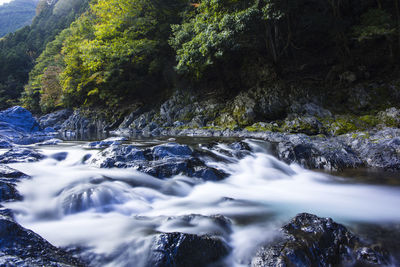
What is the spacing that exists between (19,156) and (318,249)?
6.16 m

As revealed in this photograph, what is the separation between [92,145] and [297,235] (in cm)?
653

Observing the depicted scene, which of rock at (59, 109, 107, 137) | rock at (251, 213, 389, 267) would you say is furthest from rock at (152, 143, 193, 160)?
rock at (59, 109, 107, 137)

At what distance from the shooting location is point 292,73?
1134cm

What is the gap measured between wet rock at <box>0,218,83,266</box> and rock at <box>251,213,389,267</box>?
167 centimetres

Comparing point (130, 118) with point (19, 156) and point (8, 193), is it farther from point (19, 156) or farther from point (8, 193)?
point (8, 193)

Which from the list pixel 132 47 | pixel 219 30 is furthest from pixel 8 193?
pixel 132 47

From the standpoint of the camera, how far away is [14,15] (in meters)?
84.8

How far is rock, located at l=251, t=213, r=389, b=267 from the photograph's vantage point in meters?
2.01

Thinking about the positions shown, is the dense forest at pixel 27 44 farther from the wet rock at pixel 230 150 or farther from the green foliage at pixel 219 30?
the wet rock at pixel 230 150

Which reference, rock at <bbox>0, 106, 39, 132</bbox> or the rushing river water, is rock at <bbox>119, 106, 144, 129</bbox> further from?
the rushing river water

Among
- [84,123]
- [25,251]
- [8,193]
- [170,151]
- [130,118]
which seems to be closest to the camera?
[25,251]

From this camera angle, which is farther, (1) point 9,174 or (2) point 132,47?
(2) point 132,47

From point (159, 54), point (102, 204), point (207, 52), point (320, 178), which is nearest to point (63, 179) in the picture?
point (102, 204)

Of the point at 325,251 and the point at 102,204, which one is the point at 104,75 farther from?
the point at 325,251
